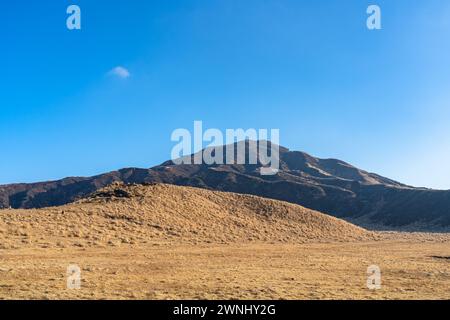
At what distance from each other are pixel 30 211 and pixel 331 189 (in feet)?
395

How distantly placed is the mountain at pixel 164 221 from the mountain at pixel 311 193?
2043 inches

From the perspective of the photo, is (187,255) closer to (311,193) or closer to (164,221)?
(164,221)

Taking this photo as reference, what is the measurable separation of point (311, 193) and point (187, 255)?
120 metres

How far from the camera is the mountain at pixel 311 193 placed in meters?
118

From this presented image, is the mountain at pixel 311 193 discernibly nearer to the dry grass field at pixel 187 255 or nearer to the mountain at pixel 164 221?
the mountain at pixel 164 221

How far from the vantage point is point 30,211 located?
150 ft

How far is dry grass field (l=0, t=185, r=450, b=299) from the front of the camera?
18.2m

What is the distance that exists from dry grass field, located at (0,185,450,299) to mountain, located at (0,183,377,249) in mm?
155

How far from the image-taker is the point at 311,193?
149 meters

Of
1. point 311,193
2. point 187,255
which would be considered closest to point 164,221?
point 187,255

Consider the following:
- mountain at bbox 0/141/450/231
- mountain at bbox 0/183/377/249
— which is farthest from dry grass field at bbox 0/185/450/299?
mountain at bbox 0/141/450/231

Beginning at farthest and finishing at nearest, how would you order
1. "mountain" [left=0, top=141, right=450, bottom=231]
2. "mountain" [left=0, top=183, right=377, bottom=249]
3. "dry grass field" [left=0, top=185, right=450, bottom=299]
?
1. "mountain" [left=0, top=141, right=450, bottom=231]
2. "mountain" [left=0, top=183, right=377, bottom=249]
3. "dry grass field" [left=0, top=185, right=450, bottom=299]

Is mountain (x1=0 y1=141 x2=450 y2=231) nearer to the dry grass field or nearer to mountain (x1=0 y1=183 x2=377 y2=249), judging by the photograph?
mountain (x1=0 y1=183 x2=377 y2=249)

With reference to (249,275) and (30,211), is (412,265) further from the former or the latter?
(30,211)
